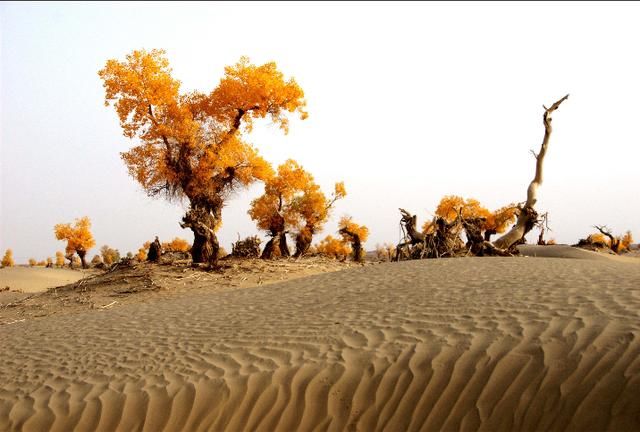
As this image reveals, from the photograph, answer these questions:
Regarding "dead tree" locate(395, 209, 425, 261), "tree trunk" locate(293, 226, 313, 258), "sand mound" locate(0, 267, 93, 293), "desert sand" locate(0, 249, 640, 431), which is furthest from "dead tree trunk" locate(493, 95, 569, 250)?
"sand mound" locate(0, 267, 93, 293)

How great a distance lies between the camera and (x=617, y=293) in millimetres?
6820

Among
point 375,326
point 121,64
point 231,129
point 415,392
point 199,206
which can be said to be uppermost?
point 121,64

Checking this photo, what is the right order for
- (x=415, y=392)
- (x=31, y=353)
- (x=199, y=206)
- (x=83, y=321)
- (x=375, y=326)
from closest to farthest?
(x=415, y=392)
(x=375, y=326)
(x=31, y=353)
(x=83, y=321)
(x=199, y=206)

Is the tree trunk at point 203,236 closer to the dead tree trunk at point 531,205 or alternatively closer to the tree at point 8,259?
the dead tree trunk at point 531,205

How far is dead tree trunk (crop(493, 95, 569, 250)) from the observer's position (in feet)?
63.2

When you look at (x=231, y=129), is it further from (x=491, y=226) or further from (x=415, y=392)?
(x=491, y=226)

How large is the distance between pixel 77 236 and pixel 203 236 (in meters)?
26.8

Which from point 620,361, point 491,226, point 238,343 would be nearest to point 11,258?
point 491,226

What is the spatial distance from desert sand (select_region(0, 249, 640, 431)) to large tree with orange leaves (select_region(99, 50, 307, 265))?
41.7 feet

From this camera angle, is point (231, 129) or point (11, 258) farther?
point (11, 258)

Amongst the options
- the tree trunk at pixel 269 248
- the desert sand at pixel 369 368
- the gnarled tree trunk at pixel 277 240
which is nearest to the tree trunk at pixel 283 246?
the gnarled tree trunk at pixel 277 240

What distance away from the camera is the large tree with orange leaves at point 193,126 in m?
20.5

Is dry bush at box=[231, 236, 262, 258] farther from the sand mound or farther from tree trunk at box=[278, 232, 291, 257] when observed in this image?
the sand mound

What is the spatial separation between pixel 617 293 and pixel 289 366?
4.22 metres
